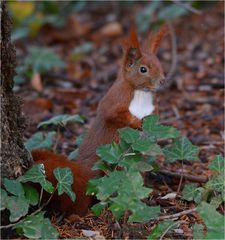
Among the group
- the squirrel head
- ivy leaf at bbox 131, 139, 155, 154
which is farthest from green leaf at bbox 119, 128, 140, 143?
the squirrel head

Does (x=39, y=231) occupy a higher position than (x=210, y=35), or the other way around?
(x=210, y=35)

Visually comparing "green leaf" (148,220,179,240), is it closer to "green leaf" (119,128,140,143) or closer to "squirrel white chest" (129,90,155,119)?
"green leaf" (119,128,140,143)

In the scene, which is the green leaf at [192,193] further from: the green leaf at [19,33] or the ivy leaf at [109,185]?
the green leaf at [19,33]

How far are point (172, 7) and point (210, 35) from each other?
0.60 meters

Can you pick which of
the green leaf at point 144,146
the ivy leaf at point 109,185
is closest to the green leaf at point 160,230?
the ivy leaf at point 109,185

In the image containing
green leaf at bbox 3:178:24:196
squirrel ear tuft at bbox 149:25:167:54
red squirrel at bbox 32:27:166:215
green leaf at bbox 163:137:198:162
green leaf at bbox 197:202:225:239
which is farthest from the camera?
squirrel ear tuft at bbox 149:25:167:54

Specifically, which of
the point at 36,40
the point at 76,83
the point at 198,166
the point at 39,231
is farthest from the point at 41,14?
the point at 39,231

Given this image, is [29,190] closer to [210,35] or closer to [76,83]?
[76,83]

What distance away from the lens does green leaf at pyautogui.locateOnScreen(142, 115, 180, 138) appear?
3.21 meters

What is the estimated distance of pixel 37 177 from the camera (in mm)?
3127

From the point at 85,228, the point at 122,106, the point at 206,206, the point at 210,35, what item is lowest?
the point at 85,228

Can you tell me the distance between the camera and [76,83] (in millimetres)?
6473

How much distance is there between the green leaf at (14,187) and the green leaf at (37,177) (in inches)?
1.8

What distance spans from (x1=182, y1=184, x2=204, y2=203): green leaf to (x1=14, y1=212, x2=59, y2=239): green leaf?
0.94 metres
